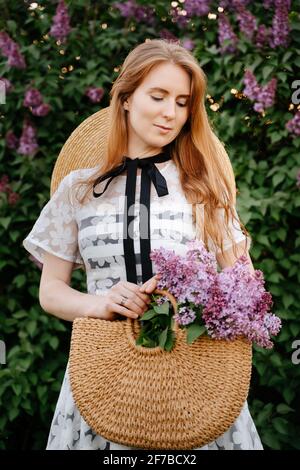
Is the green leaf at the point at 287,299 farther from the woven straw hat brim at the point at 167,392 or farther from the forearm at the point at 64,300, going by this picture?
the woven straw hat brim at the point at 167,392

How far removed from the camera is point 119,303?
1.63 metres

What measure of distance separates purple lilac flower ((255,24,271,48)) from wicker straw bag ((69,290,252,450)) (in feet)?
5.64

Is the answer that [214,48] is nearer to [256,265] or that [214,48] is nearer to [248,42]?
[248,42]

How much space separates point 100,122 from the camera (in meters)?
2.13

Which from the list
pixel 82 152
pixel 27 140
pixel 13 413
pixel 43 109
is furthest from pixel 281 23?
pixel 13 413

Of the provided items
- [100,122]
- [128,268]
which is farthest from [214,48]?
[128,268]

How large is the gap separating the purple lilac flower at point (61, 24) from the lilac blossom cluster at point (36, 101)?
245 mm

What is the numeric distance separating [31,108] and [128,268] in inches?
64.5

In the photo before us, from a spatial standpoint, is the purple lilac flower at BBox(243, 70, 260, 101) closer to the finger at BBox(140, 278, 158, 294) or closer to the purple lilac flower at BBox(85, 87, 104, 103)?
the purple lilac flower at BBox(85, 87, 104, 103)

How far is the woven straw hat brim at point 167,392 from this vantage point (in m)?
1.49

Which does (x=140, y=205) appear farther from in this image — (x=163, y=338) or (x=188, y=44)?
(x=188, y=44)

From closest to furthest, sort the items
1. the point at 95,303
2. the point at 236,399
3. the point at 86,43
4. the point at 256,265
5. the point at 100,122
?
the point at 236,399, the point at 95,303, the point at 100,122, the point at 256,265, the point at 86,43

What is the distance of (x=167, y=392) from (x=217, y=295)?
211mm

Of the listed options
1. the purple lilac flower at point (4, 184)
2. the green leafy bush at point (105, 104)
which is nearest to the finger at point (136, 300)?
the green leafy bush at point (105, 104)
